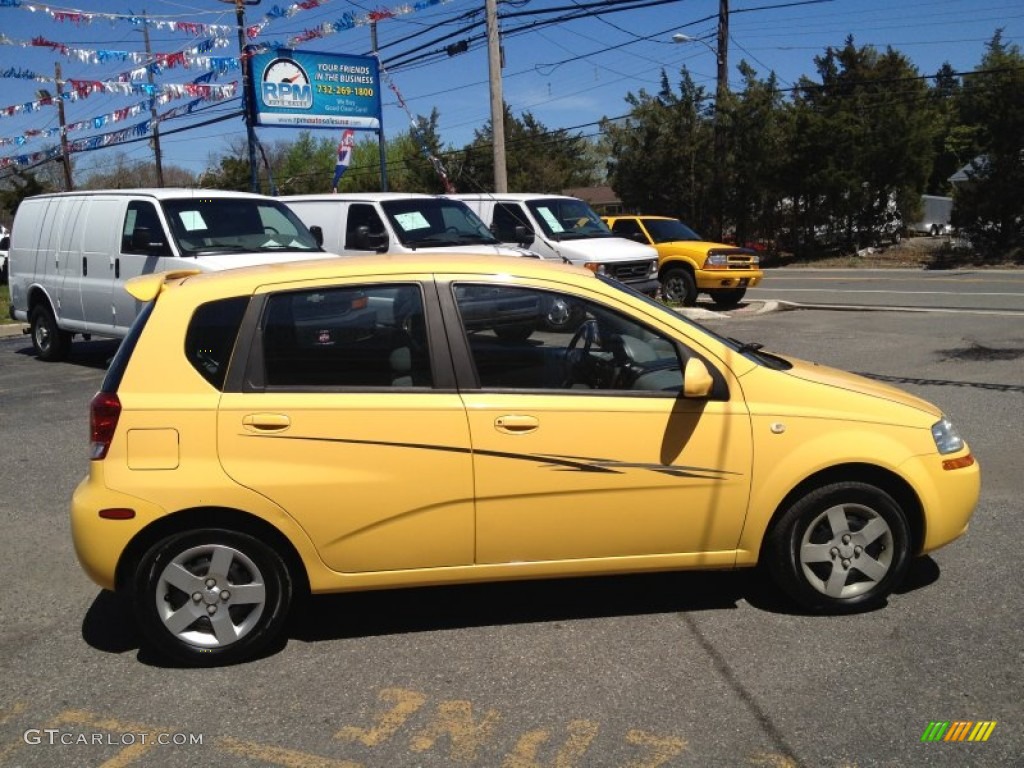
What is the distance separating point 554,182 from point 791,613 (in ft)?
163

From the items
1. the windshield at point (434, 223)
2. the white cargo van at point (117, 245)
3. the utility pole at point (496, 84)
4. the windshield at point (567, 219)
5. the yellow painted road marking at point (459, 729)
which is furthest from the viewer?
the utility pole at point (496, 84)

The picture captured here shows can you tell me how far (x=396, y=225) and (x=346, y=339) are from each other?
8.13 meters

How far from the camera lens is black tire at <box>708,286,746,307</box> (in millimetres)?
16672

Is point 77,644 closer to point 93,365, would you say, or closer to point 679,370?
point 679,370

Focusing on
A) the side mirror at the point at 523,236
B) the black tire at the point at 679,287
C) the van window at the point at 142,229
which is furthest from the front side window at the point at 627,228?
the van window at the point at 142,229

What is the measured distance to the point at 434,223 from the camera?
12.0 metres

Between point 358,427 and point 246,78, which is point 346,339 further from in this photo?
point 246,78

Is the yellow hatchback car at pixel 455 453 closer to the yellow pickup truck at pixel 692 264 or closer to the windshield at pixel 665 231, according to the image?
the yellow pickup truck at pixel 692 264

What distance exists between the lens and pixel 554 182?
52.2 m

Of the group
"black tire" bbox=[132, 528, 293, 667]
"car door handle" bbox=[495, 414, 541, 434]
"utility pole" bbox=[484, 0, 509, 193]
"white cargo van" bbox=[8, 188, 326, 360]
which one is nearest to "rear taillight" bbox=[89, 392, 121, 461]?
"black tire" bbox=[132, 528, 293, 667]

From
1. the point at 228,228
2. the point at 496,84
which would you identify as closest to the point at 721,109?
the point at 496,84

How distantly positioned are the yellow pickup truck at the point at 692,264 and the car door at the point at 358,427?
12805mm

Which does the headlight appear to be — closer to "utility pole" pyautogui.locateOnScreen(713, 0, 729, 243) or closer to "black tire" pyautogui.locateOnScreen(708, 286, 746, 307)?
"black tire" pyautogui.locateOnScreen(708, 286, 746, 307)

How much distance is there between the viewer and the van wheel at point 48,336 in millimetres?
11641
